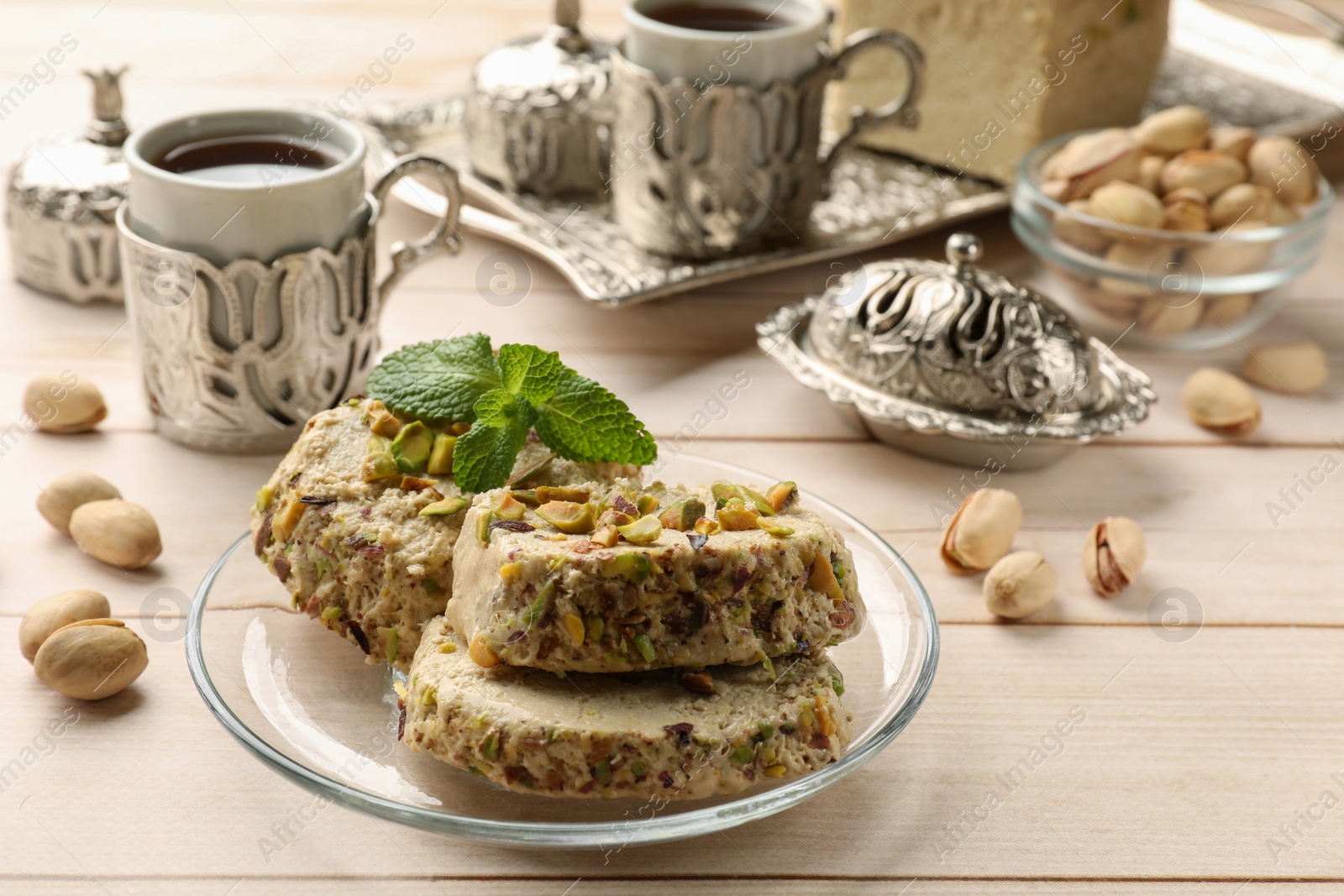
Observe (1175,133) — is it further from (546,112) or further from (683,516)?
(683,516)

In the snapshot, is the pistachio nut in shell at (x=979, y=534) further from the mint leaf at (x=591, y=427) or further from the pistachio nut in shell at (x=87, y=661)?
the pistachio nut in shell at (x=87, y=661)

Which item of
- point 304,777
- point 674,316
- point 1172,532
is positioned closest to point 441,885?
point 304,777

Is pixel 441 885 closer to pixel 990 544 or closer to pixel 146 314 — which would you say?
pixel 990 544

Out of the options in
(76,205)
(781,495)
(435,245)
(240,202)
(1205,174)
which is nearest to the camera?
(781,495)

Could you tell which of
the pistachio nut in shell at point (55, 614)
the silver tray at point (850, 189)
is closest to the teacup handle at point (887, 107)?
the silver tray at point (850, 189)

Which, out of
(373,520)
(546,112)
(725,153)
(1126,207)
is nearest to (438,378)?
(373,520)

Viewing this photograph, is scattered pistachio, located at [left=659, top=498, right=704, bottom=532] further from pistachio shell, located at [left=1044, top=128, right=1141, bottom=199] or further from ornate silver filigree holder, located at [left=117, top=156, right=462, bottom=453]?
pistachio shell, located at [left=1044, top=128, right=1141, bottom=199]
